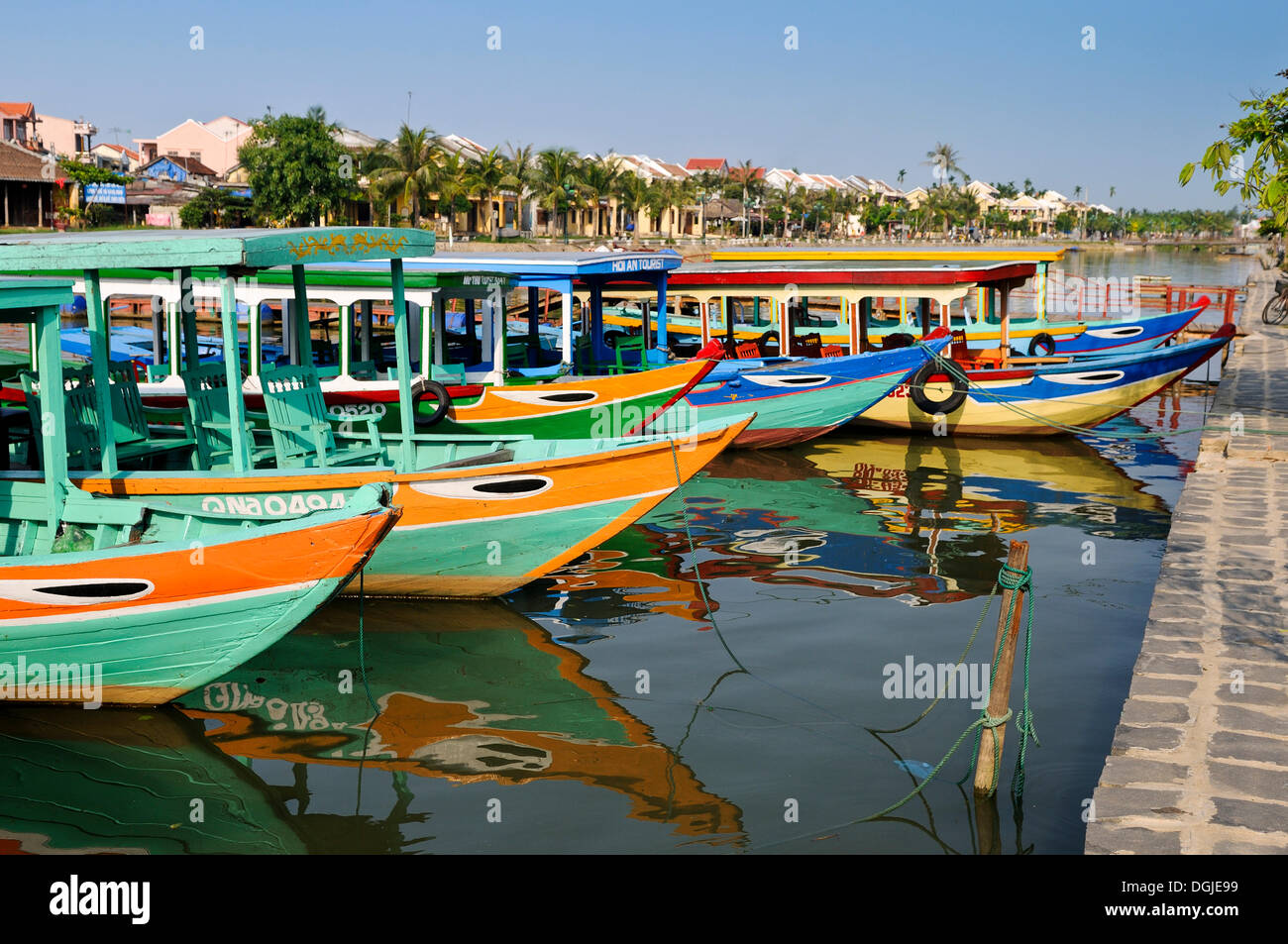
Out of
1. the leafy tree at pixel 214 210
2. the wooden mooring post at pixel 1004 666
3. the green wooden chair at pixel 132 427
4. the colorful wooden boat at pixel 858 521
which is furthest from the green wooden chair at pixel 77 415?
the leafy tree at pixel 214 210

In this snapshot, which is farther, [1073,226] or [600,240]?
[1073,226]

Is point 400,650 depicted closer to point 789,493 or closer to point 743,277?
point 789,493

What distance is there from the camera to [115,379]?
33.1 ft

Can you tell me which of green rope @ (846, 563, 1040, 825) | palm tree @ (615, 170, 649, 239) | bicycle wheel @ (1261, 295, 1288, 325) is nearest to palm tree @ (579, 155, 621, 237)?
palm tree @ (615, 170, 649, 239)

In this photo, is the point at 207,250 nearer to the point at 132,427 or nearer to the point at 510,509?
the point at 132,427

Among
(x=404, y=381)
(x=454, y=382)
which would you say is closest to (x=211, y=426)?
(x=404, y=381)

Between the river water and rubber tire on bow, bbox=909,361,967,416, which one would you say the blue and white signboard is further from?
the river water

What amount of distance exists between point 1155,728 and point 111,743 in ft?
20.4

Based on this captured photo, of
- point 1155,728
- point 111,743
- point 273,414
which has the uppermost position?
point 273,414

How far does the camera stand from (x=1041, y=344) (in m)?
20.8

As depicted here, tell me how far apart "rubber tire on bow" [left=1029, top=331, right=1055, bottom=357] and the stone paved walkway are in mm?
9360

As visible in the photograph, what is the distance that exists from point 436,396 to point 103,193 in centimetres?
4952

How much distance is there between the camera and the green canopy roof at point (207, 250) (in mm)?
7957

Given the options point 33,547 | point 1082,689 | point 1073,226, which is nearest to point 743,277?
point 1082,689
